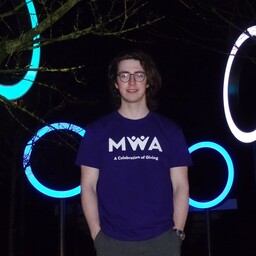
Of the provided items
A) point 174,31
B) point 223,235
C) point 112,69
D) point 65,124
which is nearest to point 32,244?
point 223,235

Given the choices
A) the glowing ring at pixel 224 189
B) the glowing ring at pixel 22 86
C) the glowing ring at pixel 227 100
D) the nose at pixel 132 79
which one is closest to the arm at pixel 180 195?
the nose at pixel 132 79

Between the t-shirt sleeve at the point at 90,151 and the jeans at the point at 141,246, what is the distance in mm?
373

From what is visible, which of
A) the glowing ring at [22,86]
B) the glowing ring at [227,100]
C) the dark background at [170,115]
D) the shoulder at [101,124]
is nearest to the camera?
the shoulder at [101,124]

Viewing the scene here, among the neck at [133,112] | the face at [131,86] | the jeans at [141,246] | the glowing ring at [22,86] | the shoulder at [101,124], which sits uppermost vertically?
the glowing ring at [22,86]

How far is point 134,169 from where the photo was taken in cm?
282

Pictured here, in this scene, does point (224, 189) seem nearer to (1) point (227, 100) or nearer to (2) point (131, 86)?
(1) point (227, 100)

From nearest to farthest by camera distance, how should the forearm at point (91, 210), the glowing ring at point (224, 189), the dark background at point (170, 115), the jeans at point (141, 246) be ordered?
1. the jeans at point (141, 246)
2. the forearm at point (91, 210)
3. the glowing ring at point (224, 189)
4. the dark background at point (170, 115)

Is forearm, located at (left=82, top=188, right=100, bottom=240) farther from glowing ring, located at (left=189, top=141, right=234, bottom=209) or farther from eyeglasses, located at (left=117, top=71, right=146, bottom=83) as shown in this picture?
glowing ring, located at (left=189, top=141, right=234, bottom=209)

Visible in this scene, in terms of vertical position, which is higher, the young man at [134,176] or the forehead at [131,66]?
the forehead at [131,66]

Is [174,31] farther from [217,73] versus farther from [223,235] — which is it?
[223,235]

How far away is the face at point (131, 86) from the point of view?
9.84ft

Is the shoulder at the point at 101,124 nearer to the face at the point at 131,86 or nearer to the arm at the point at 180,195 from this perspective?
the face at the point at 131,86

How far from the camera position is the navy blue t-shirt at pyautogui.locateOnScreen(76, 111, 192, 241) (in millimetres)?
2773

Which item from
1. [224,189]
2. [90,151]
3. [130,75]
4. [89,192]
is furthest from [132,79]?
[224,189]
